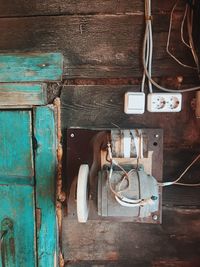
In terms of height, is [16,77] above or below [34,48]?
below

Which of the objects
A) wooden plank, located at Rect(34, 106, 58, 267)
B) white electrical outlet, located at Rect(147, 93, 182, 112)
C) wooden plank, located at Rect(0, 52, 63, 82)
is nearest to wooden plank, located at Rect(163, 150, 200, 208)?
white electrical outlet, located at Rect(147, 93, 182, 112)

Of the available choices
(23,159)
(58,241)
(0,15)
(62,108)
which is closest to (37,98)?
(62,108)

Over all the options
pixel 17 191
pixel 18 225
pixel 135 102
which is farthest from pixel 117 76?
pixel 18 225

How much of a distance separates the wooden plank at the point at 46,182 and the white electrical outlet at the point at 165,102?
15.4 inches

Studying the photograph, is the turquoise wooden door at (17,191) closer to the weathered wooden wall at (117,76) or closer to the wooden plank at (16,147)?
the wooden plank at (16,147)

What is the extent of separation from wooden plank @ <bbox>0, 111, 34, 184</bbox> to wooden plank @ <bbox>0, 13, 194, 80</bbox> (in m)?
0.18

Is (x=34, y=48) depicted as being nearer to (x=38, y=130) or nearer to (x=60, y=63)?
(x=60, y=63)

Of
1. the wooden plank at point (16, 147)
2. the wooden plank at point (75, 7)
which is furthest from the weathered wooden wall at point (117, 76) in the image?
the wooden plank at point (16, 147)

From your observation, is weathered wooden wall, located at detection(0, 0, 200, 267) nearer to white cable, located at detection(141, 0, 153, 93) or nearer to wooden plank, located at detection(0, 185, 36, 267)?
white cable, located at detection(141, 0, 153, 93)

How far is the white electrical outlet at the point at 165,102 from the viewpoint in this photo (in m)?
1.19

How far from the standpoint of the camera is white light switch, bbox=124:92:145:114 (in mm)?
1193

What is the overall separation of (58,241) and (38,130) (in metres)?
0.49

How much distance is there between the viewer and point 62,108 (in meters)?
1.27

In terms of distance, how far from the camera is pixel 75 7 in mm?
1201
